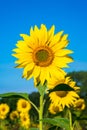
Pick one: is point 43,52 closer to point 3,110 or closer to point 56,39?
point 56,39

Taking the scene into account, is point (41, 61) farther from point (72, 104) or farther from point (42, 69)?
point (72, 104)

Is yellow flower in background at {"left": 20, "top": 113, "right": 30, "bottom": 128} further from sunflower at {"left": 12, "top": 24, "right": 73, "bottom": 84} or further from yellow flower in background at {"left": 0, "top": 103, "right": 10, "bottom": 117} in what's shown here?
sunflower at {"left": 12, "top": 24, "right": 73, "bottom": 84}

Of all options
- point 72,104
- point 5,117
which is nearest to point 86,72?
point 5,117

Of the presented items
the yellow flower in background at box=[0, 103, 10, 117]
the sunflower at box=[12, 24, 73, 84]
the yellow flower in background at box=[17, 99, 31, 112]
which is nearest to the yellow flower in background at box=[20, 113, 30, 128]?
the yellow flower in background at box=[17, 99, 31, 112]

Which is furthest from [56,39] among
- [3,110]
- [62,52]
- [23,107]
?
[3,110]

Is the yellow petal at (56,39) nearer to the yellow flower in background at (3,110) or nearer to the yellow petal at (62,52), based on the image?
the yellow petal at (62,52)

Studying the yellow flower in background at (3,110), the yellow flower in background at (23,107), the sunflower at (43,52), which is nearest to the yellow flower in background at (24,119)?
the yellow flower in background at (23,107)

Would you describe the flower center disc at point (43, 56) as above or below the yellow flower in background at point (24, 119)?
below

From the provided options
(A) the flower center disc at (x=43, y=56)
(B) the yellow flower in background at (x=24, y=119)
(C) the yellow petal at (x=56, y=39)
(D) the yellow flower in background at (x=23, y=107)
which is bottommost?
(A) the flower center disc at (x=43, y=56)
